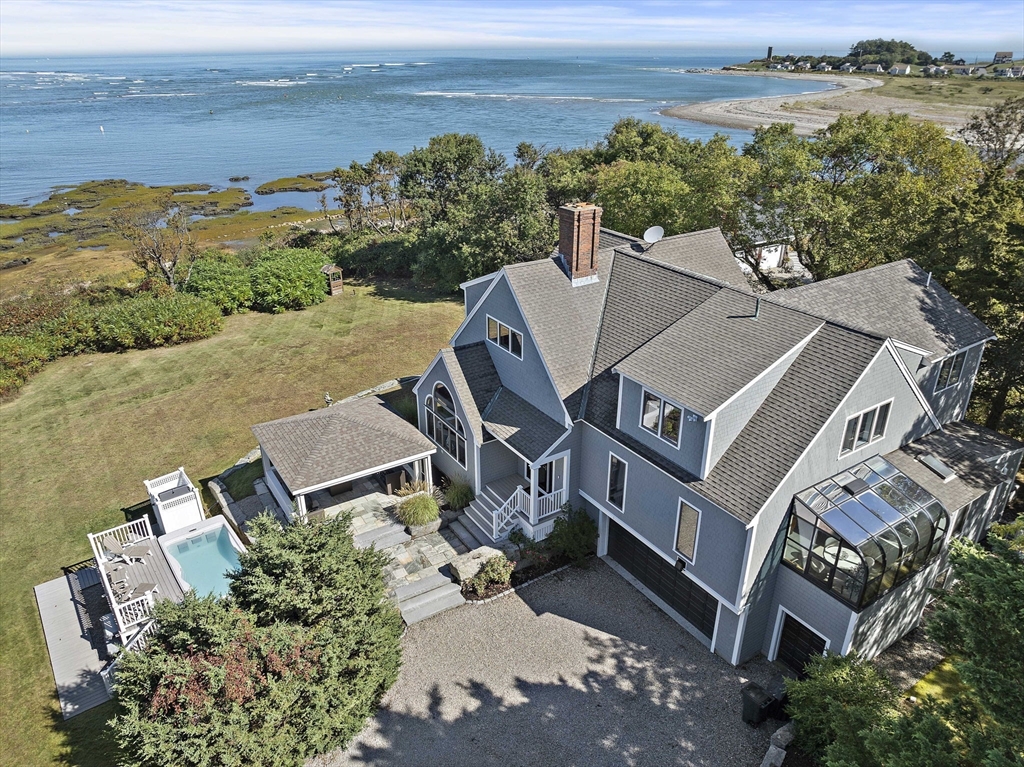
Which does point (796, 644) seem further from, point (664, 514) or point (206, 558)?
point (206, 558)

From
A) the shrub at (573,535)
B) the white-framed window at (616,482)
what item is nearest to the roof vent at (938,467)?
the white-framed window at (616,482)

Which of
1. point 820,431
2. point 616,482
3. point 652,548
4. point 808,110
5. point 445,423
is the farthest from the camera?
point 808,110

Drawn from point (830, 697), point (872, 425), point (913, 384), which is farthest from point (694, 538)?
point (913, 384)

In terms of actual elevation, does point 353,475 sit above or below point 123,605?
above

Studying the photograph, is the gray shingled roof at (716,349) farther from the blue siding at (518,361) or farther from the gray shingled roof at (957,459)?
the gray shingled roof at (957,459)

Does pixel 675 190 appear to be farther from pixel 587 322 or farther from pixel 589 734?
pixel 589 734

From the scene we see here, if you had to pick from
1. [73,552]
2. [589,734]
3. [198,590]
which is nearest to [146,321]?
[73,552]

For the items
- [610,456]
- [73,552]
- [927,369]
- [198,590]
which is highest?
[927,369]
